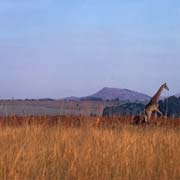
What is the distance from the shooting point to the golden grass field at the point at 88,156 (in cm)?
688

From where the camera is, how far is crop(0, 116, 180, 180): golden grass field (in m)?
6.88

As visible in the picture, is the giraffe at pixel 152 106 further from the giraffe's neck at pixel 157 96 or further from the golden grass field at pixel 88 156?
the golden grass field at pixel 88 156

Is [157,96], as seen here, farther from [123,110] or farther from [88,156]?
[88,156]

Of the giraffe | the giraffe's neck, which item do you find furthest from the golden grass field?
the giraffe's neck

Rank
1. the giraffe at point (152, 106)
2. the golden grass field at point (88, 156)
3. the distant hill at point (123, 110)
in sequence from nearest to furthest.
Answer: the golden grass field at point (88, 156) → the giraffe at point (152, 106) → the distant hill at point (123, 110)

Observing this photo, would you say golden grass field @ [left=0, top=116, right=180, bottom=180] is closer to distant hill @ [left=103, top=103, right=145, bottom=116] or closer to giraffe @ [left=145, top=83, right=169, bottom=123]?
giraffe @ [left=145, top=83, right=169, bottom=123]

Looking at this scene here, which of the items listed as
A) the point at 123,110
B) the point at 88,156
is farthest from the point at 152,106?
the point at 88,156

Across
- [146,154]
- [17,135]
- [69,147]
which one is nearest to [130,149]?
[146,154]

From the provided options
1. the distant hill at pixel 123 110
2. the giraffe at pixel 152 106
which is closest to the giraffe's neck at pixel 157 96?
the giraffe at pixel 152 106

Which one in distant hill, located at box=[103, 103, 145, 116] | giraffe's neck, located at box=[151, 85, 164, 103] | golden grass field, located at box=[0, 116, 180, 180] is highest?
giraffe's neck, located at box=[151, 85, 164, 103]

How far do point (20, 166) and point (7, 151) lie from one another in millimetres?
713

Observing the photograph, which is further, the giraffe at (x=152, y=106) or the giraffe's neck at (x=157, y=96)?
the giraffe's neck at (x=157, y=96)

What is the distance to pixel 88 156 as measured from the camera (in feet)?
24.7

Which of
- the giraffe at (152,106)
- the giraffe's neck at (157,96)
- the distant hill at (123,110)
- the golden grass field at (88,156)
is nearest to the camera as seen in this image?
the golden grass field at (88,156)
